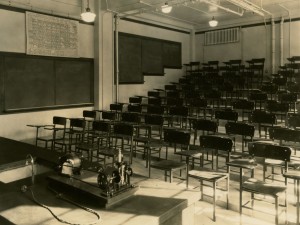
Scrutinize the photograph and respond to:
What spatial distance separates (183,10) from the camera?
11516 millimetres

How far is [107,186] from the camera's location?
2520 mm

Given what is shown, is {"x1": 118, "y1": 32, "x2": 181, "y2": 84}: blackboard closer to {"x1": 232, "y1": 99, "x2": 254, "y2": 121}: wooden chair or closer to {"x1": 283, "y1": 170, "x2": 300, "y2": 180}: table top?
{"x1": 232, "y1": 99, "x2": 254, "y2": 121}: wooden chair

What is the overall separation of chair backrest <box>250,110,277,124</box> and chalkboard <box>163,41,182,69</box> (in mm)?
6626

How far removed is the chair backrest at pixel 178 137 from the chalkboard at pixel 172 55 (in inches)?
313

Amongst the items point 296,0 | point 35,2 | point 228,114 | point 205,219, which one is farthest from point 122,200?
point 296,0

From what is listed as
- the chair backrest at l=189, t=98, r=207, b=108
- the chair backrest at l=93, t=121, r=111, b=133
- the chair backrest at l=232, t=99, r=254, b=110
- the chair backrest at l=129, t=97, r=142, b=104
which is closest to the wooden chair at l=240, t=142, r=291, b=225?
the chair backrest at l=93, t=121, r=111, b=133

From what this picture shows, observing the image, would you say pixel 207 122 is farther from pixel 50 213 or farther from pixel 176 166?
pixel 50 213

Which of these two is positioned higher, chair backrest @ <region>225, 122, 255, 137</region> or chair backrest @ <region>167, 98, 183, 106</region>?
chair backrest @ <region>167, 98, 183, 106</region>

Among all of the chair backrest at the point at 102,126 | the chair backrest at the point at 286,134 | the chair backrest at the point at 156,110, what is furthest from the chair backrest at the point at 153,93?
the chair backrest at the point at 286,134

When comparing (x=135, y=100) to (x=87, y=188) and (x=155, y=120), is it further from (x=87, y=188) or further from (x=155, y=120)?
(x=87, y=188)

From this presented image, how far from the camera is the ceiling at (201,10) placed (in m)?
9.75

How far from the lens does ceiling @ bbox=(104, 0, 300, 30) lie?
32.0ft

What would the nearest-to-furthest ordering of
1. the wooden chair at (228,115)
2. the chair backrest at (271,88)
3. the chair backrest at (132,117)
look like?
1. the wooden chair at (228,115)
2. the chair backrest at (132,117)
3. the chair backrest at (271,88)

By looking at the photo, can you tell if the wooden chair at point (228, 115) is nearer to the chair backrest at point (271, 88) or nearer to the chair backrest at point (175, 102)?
the chair backrest at point (175, 102)
